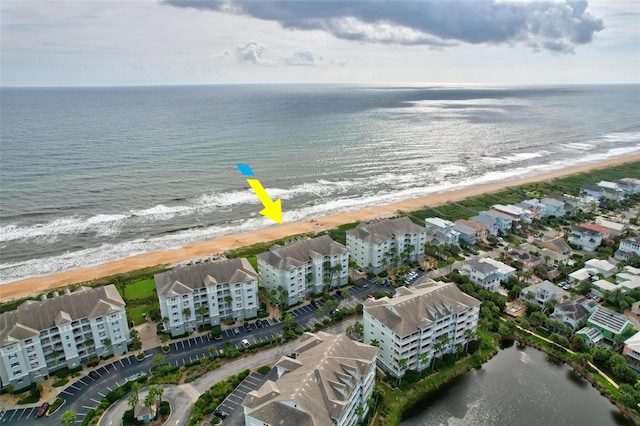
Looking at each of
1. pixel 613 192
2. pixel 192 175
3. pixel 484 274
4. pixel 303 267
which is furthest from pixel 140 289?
pixel 613 192

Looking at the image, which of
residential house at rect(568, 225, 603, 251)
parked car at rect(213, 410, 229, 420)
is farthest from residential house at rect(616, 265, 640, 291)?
parked car at rect(213, 410, 229, 420)

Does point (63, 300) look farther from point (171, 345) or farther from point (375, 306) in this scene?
point (375, 306)

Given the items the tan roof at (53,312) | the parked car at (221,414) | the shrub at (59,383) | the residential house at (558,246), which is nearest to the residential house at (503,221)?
the residential house at (558,246)

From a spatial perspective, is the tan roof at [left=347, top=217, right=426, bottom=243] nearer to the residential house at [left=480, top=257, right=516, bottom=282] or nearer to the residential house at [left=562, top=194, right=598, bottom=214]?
the residential house at [left=480, top=257, right=516, bottom=282]

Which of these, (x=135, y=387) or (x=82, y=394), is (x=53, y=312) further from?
(x=135, y=387)

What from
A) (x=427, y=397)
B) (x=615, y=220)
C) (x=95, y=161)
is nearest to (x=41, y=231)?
(x=95, y=161)

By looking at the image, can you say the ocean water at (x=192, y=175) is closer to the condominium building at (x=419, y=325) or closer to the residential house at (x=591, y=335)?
the condominium building at (x=419, y=325)
